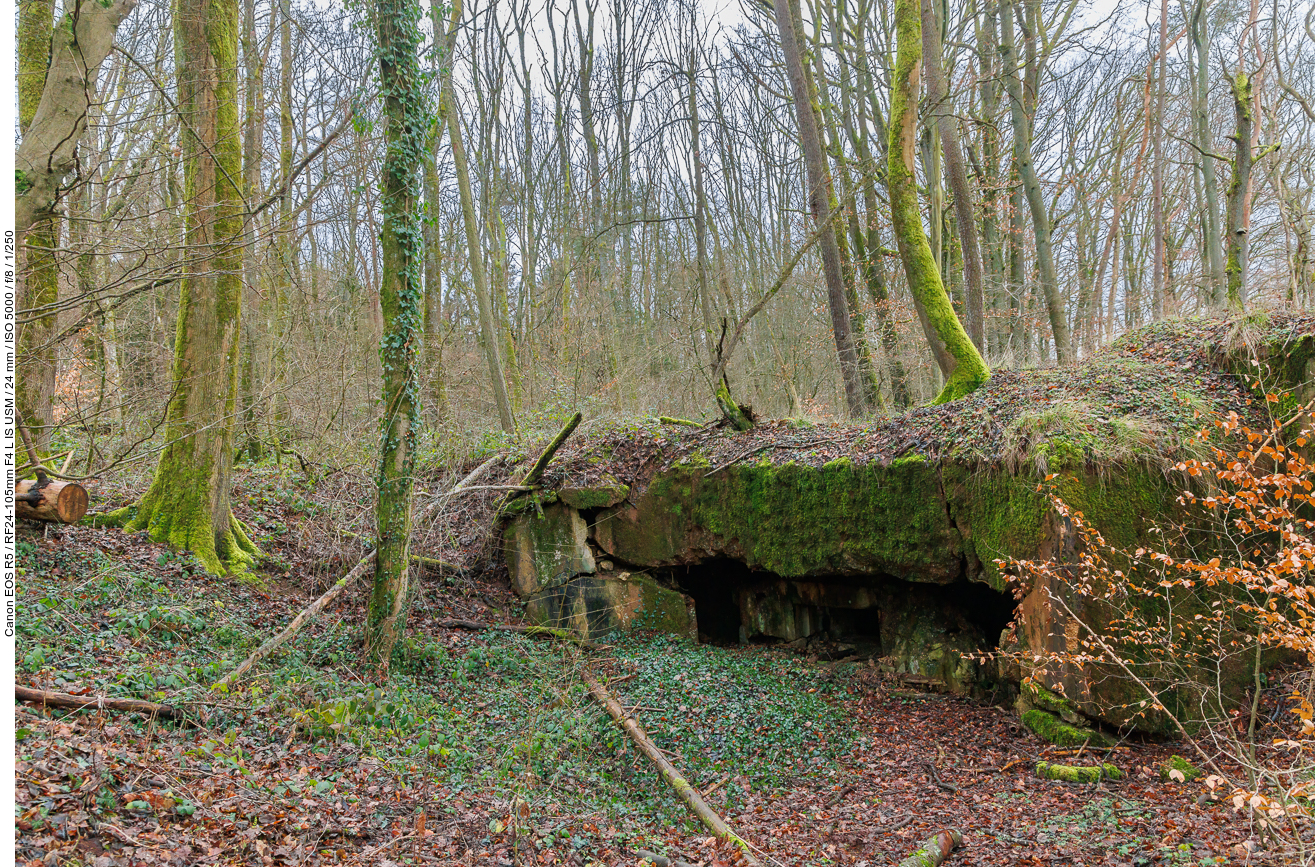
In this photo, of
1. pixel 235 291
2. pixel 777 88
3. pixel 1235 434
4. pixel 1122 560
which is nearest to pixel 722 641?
pixel 1122 560

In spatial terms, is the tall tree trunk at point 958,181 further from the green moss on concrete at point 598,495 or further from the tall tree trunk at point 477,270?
the tall tree trunk at point 477,270

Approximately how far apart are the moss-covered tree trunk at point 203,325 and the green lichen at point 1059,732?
7717mm

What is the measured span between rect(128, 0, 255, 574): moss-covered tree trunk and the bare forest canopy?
0.17 metres

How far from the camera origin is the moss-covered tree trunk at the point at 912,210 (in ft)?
26.7

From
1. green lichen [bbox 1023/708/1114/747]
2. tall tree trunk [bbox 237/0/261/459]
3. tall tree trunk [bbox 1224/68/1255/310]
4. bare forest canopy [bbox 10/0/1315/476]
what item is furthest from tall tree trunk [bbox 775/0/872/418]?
tall tree trunk [bbox 237/0/261/459]

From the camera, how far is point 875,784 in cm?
559

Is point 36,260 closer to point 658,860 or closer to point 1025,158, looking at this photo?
point 658,860

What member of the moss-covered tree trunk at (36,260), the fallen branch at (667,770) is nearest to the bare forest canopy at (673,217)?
the moss-covered tree trunk at (36,260)

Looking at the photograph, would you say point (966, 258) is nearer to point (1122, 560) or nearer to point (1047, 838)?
point (1122, 560)

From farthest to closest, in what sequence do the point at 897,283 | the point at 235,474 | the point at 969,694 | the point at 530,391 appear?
the point at 530,391 < the point at 897,283 < the point at 235,474 < the point at 969,694

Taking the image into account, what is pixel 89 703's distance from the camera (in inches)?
166

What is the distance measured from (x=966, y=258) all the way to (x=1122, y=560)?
15.8ft

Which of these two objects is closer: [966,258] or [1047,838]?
[1047,838]

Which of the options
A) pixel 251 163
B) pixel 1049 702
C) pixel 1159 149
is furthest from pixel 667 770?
pixel 1159 149
